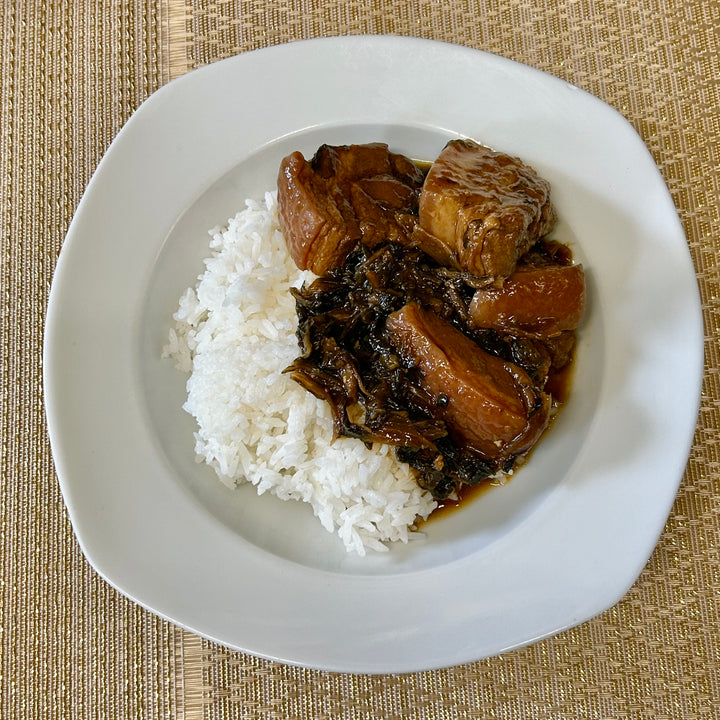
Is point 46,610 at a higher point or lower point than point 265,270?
lower

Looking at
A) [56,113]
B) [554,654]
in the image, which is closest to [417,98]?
[56,113]

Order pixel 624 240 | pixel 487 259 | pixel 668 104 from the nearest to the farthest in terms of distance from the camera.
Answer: pixel 487 259, pixel 624 240, pixel 668 104

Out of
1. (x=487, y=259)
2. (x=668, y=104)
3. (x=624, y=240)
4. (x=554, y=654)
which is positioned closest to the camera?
(x=487, y=259)

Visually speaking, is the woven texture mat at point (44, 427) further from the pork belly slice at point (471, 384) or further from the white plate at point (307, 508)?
the pork belly slice at point (471, 384)

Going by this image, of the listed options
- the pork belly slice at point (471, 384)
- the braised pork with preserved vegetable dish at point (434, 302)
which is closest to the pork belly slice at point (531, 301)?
the braised pork with preserved vegetable dish at point (434, 302)

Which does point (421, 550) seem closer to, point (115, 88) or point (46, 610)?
point (46, 610)

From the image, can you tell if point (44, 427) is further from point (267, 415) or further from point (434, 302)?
point (434, 302)

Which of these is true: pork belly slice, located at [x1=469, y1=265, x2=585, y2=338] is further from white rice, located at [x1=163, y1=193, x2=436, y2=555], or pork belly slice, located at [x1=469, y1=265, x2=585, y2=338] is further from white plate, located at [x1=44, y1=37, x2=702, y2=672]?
white rice, located at [x1=163, y1=193, x2=436, y2=555]
